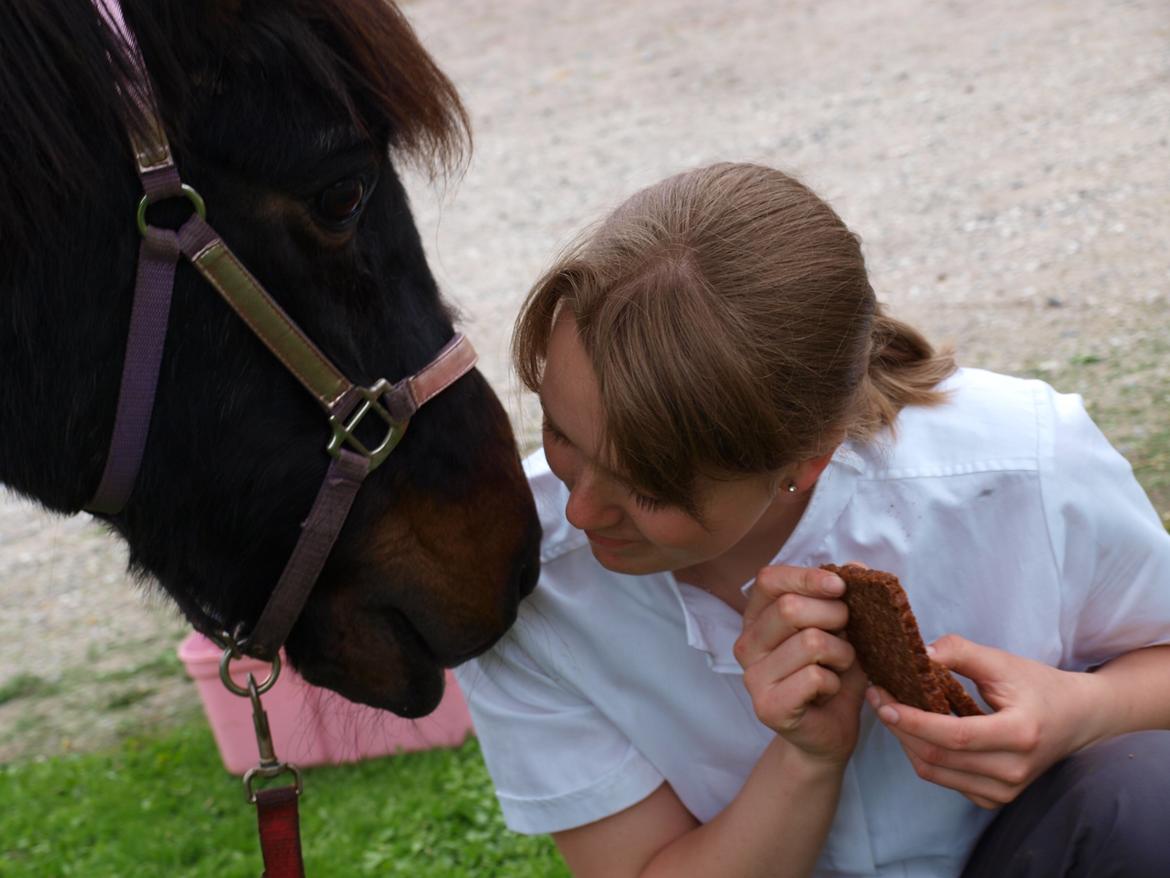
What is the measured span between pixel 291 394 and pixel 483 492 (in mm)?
261

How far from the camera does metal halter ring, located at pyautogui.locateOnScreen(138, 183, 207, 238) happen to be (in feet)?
4.72

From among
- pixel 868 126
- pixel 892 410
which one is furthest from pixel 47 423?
pixel 868 126

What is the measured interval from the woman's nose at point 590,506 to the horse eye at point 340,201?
412 millimetres

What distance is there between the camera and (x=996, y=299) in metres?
4.75

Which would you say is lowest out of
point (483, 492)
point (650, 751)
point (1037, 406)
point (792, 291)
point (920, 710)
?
point (650, 751)

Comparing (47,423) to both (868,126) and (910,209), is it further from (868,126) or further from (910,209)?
(868,126)

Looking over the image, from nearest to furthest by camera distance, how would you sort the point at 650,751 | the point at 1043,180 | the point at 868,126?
the point at 650,751 → the point at 1043,180 → the point at 868,126

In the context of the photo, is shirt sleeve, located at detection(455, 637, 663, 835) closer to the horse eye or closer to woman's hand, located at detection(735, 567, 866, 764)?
woman's hand, located at detection(735, 567, 866, 764)

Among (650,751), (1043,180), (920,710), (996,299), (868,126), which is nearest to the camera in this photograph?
(920,710)

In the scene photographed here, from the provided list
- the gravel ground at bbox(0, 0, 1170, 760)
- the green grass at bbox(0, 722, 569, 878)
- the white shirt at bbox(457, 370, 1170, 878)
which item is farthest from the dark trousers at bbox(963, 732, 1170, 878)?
the green grass at bbox(0, 722, 569, 878)

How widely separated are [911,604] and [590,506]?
0.46 meters

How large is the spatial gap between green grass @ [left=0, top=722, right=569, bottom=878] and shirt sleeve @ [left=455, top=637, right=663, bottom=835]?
3.16 ft

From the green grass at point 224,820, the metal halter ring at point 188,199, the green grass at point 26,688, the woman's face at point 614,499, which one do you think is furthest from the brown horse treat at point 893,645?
the green grass at point 26,688

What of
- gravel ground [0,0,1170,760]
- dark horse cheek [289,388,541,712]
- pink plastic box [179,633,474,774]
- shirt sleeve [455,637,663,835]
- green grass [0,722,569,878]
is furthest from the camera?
gravel ground [0,0,1170,760]
